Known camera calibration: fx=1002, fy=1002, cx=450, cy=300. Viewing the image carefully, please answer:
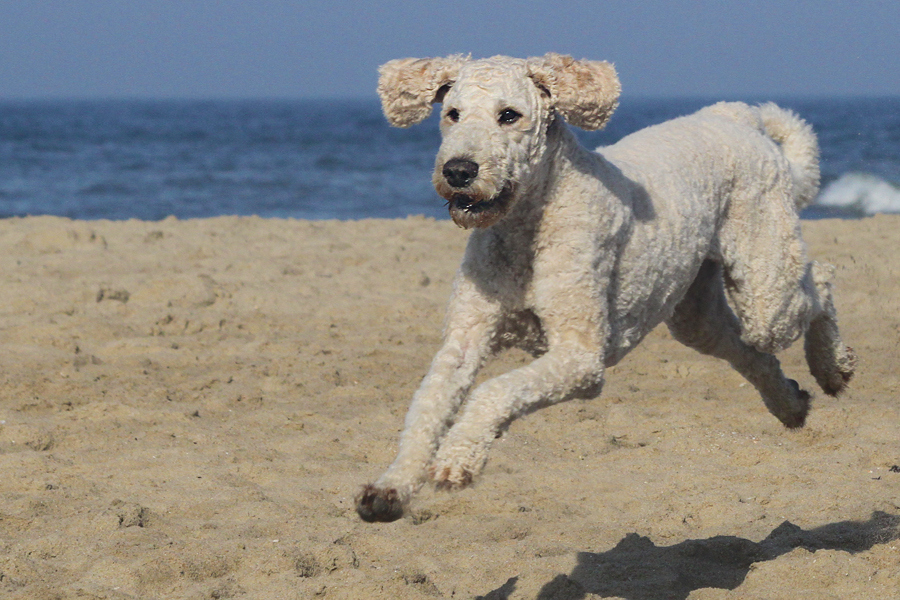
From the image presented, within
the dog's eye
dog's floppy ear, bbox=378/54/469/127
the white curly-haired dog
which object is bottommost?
the white curly-haired dog

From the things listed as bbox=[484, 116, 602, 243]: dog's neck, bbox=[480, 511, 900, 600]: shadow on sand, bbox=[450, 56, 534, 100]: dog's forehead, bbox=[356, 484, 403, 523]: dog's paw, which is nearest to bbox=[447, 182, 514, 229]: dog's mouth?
bbox=[484, 116, 602, 243]: dog's neck

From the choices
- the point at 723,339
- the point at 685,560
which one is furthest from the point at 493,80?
the point at 723,339

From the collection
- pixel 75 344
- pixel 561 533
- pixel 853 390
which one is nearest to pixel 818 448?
pixel 853 390

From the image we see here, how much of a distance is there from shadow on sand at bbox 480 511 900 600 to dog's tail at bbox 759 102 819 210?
1634 millimetres

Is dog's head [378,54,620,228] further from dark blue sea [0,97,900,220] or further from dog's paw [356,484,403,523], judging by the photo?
dark blue sea [0,97,900,220]

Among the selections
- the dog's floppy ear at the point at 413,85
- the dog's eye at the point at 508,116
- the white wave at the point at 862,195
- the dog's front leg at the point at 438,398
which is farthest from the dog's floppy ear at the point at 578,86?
the white wave at the point at 862,195

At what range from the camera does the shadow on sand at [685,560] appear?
3.76 m

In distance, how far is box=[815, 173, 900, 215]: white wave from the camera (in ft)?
57.1

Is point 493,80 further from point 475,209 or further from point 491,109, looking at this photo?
point 475,209

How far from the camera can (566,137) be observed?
3631mm

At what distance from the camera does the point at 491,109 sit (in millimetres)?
3336

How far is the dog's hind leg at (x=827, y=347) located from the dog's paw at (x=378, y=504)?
9.01 ft

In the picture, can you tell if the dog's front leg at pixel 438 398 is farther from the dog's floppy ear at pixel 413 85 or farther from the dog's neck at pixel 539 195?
the dog's floppy ear at pixel 413 85

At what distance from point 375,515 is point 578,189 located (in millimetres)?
1410
